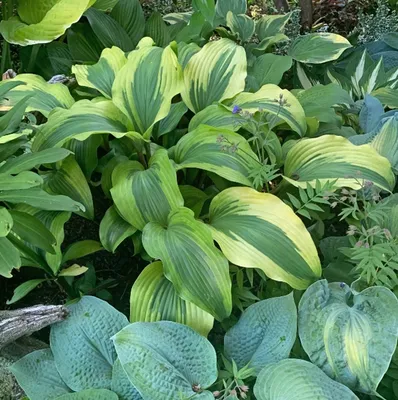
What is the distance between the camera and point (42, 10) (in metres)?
1.61

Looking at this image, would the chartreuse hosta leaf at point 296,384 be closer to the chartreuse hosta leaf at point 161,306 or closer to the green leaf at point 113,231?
the chartreuse hosta leaf at point 161,306

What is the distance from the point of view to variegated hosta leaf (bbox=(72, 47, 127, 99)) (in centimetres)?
121

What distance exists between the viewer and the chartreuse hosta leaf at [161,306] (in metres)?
0.89

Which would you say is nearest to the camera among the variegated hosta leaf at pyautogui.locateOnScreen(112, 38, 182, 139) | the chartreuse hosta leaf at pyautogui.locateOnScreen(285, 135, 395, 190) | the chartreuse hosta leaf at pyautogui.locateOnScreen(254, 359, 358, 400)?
the chartreuse hosta leaf at pyautogui.locateOnScreen(254, 359, 358, 400)

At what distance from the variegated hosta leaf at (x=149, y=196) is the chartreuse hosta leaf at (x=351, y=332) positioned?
312 millimetres

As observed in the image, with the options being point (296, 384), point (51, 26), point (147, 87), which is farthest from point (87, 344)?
point (51, 26)

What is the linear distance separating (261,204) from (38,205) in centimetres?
41

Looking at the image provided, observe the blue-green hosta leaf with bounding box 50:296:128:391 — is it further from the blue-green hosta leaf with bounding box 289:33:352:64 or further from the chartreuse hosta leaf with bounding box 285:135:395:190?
the blue-green hosta leaf with bounding box 289:33:352:64

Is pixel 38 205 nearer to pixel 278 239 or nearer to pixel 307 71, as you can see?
pixel 278 239

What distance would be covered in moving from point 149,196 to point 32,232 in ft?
0.75

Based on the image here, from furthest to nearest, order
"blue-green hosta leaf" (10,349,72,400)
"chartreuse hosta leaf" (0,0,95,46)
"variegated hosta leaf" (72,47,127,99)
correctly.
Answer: "chartreuse hosta leaf" (0,0,95,46) → "variegated hosta leaf" (72,47,127,99) → "blue-green hosta leaf" (10,349,72,400)

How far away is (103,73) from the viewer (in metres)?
1.24

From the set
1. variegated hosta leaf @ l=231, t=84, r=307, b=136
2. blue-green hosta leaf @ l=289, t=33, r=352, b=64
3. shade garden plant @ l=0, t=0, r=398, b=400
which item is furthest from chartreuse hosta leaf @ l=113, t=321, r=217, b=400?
blue-green hosta leaf @ l=289, t=33, r=352, b=64

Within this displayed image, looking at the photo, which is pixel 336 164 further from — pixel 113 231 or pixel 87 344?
pixel 87 344
